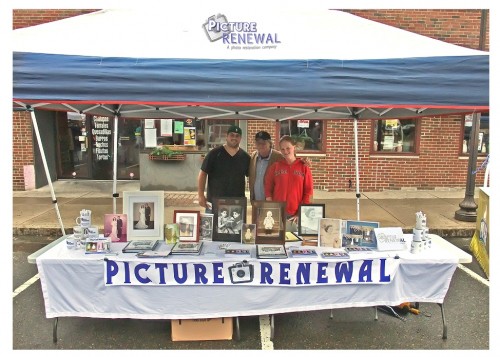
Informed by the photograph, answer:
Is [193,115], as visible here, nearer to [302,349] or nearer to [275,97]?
[275,97]

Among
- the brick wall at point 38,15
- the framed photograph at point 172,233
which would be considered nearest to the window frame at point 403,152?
the framed photograph at point 172,233

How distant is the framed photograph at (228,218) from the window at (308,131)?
19.4 feet

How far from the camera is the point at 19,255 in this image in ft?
17.4

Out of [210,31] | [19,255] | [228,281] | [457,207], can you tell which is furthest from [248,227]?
[457,207]

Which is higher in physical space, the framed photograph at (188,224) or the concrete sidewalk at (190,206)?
the framed photograph at (188,224)

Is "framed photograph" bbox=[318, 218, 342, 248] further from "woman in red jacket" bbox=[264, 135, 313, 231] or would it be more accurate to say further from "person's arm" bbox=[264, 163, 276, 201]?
"person's arm" bbox=[264, 163, 276, 201]

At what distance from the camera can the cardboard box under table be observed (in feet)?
10.4

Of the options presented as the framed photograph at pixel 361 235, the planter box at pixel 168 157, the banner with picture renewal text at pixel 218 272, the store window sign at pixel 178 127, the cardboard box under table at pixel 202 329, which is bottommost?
the cardboard box under table at pixel 202 329

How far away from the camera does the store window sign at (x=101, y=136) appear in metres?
9.71

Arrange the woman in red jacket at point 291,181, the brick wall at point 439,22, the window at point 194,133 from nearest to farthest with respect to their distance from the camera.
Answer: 1. the woman in red jacket at point 291,181
2. the brick wall at point 439,22
3. the window at point 194,133

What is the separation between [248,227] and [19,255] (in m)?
3.81

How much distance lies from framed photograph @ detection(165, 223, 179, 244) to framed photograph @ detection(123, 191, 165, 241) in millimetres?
79

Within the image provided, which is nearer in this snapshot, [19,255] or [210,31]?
[210,31]

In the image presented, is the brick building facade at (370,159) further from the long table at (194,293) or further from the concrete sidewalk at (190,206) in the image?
the long table at (194,293)
